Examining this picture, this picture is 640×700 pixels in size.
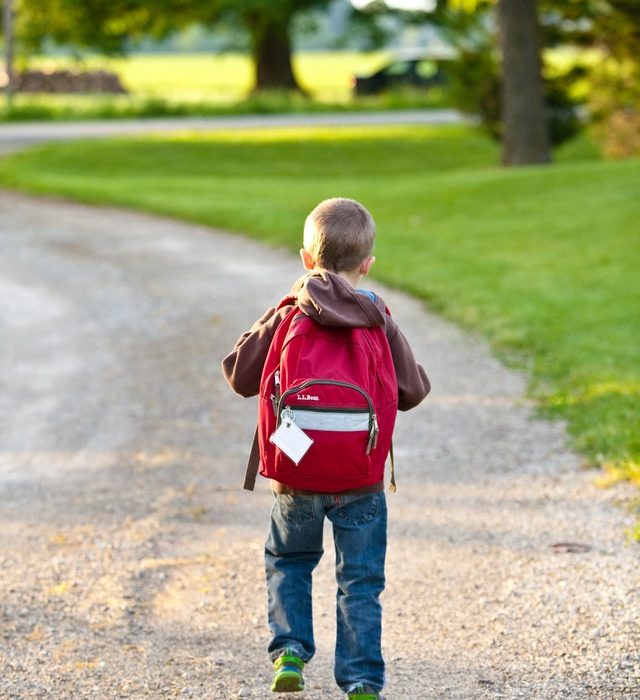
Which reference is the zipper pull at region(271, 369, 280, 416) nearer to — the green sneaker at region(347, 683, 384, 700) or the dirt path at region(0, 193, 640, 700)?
the green sneaker at region(347, 683, 384, 700)


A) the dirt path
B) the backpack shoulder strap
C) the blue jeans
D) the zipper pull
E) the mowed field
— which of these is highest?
the zipper pull

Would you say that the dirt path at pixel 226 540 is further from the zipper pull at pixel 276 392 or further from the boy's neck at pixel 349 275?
the boy's neck at pixel 349 275

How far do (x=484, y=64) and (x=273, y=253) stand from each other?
1102 centimetres

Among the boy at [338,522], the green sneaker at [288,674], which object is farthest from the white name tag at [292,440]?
the green sneaker at [288,674]

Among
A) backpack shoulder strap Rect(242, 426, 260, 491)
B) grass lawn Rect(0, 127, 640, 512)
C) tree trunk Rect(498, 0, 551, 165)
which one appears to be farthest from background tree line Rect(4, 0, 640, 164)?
backpack shoulder strap Rect(242, 426, 260, 491)

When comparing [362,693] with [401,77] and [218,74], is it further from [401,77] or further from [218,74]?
[218,74]

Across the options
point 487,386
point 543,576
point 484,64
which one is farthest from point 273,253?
point 484,64

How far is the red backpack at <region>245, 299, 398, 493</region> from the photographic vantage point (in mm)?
3330

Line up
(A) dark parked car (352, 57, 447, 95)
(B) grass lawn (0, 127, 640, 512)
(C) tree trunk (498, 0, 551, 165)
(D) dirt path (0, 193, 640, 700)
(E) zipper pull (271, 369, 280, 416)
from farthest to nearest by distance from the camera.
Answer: (A) dark parked car (352, 57, 447, 95), (C) tree trunk (498, 0, 551, 165), (B) grass lawn (0, 127, 640, 512), (D) dirt path (0, 193, 640, 700), (E) zipper pull (271, 369, 280, 416)

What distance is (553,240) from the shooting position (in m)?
13.5

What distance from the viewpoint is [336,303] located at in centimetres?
334

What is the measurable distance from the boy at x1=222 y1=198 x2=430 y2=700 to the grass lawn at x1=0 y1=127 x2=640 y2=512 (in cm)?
258

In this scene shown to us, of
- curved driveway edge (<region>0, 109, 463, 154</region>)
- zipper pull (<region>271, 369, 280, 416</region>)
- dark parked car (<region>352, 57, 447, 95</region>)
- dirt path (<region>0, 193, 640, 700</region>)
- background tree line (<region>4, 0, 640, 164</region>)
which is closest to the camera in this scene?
zipper pull (<region>271, 369, 280, 416</region>)

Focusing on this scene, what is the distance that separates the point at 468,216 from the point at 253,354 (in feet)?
40.0
